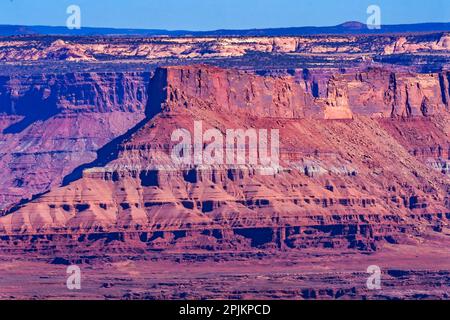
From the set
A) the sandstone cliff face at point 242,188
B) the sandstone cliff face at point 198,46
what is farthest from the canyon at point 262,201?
the sandstone cliff face at point 198,46

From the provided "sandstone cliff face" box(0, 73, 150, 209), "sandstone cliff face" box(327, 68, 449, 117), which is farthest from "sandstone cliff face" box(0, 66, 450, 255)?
"sandstone cliff face" box(0, 73, 150, 209)

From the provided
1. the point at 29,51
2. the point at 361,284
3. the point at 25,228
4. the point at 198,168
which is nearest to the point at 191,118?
the point at 198,168

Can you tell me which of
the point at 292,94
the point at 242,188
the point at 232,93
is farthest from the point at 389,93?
the point at 242,188

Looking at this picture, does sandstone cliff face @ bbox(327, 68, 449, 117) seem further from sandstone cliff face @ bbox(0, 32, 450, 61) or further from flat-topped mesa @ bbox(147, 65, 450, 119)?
sandstone cliff face @ bbox(0, 32, 450, 61)

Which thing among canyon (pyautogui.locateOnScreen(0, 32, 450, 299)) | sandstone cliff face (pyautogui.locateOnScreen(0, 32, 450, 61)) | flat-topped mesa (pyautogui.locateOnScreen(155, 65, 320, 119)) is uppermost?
sandstone cliff face (pyautogui.locateOnScreen(0, 32, 450, 61))

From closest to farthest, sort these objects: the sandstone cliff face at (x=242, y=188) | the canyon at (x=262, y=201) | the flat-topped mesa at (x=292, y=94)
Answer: the canyon at (x=262, y=201) → the sandstone cliff face at (x=242, y=188) → the flat-topped mesa at (x=292, y=94)

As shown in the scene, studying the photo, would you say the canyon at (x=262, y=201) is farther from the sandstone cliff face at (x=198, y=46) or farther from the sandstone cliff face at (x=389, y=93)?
the sandstone cliff face at (x=198, y=46)

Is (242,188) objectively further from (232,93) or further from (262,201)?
(232,93)
